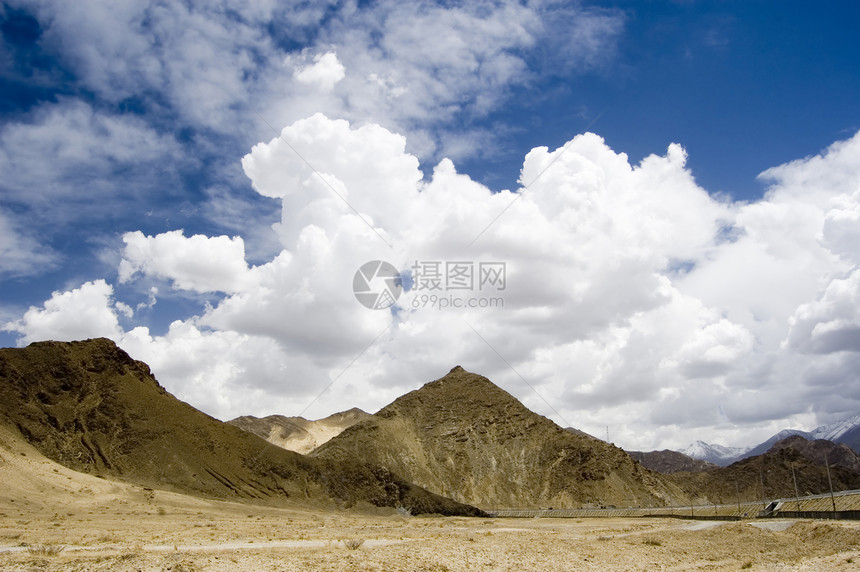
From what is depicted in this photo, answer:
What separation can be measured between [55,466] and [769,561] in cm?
8064

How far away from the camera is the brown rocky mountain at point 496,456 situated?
147 metres

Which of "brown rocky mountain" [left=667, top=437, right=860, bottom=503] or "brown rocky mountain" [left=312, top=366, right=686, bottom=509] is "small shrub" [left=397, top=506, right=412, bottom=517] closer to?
"brown rocky mountain" [left=312, top=366, right=686, bottom=509]

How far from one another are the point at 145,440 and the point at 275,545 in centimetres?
6831

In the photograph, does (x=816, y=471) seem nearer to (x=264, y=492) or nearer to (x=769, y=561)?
(x=264, y=492)

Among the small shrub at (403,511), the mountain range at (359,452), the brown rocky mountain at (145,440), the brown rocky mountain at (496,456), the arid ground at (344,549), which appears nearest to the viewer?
the arid ground at (344,549)

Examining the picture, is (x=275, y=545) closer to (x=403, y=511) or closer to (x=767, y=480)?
(x=403, y=511)

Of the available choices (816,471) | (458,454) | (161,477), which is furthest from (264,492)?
(816,471)

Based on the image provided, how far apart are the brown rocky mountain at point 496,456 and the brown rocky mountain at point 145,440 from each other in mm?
30399

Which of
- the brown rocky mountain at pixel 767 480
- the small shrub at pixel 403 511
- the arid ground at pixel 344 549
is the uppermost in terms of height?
the brown rocky mountain at pixel 767 480

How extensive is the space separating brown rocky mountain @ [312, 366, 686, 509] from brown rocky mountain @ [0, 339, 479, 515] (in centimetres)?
3040

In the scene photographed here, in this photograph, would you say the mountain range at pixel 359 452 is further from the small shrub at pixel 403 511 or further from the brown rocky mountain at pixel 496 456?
the small shrub at pixel 403 511

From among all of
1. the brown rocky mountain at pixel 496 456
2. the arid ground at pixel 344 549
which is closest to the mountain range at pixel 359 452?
the brown rocky mountain at pixel 496 456

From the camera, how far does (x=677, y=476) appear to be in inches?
7776

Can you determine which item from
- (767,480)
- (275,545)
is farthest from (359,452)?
(767,480)
